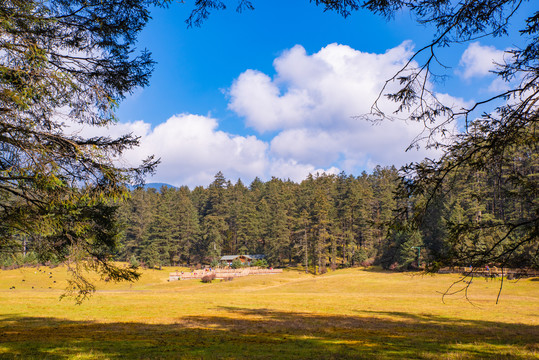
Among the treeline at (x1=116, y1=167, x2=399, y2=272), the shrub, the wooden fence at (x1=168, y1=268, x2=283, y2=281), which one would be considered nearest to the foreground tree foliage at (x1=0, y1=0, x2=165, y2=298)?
the wooden fence at (x1=168, y1=268, x2=283, y2=281)

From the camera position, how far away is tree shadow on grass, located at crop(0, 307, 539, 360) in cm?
922

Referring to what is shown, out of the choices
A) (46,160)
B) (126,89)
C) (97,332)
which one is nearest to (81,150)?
(46,160)

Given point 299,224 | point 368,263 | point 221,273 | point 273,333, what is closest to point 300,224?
point 299,224

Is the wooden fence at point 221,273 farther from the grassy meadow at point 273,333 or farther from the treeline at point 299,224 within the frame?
the grassy meadow at point 273,333

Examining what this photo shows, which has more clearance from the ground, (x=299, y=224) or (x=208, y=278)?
(x=299, y=224)

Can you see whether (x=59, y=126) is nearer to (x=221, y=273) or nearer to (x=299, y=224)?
(x=221, y=273)

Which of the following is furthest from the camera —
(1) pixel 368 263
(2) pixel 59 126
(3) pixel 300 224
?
(3) pixel 300 224

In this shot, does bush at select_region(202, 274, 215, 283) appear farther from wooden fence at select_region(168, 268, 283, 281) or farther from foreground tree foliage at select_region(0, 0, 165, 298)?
foreground tree foliage at select_region(0, 0, 165, 298)

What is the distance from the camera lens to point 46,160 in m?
7.23

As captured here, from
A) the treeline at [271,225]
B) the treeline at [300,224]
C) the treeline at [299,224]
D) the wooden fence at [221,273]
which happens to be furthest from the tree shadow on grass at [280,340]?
the treeline at [271,225]

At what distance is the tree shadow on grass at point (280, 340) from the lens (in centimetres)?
922

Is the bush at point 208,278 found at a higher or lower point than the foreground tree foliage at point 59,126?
lower

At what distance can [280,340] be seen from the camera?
1205 centimetres

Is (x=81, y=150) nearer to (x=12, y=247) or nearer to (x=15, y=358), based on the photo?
(x=12, y=247)
